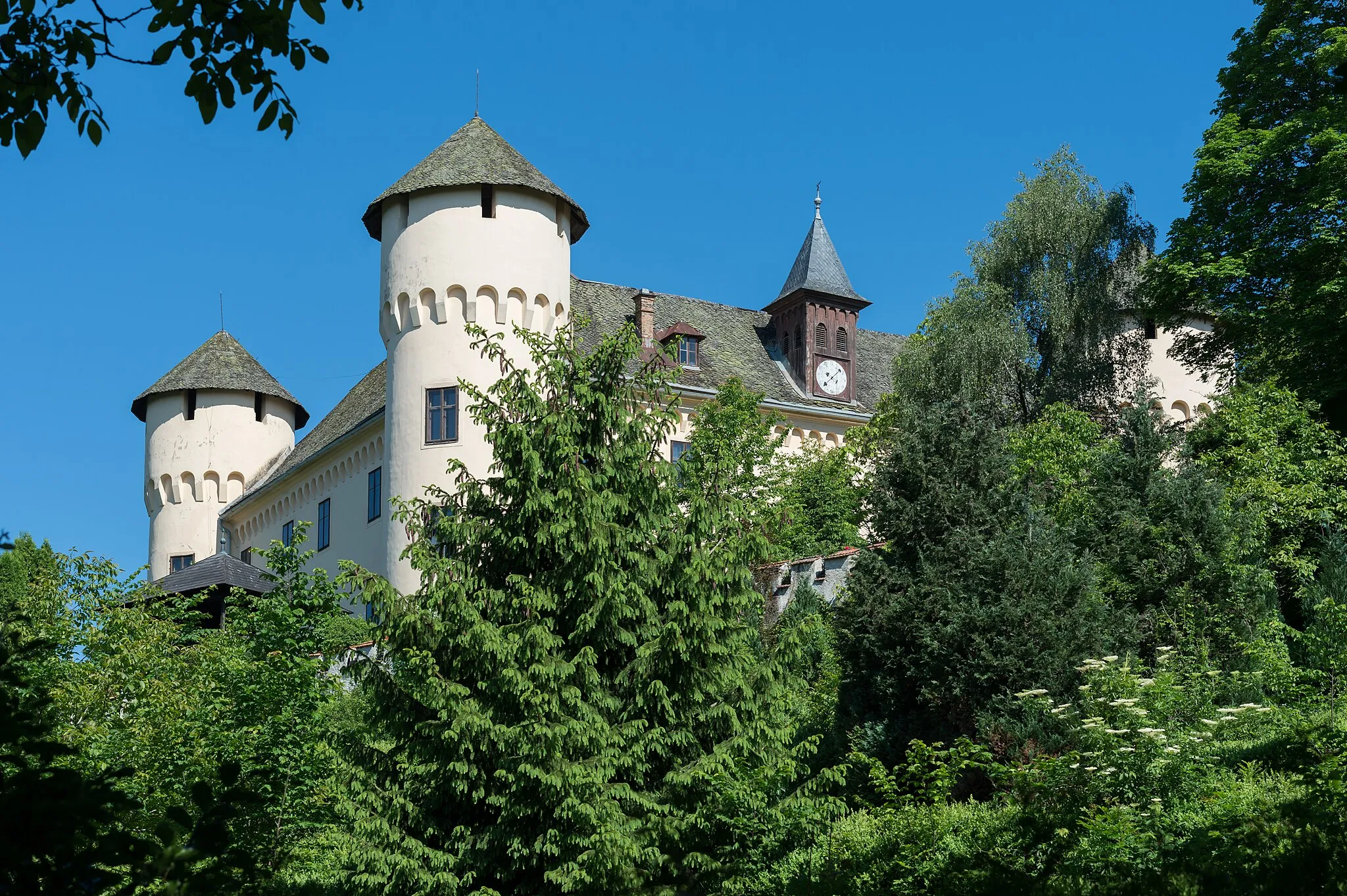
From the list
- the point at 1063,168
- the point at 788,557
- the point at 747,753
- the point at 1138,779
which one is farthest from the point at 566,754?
the point at 1063,168

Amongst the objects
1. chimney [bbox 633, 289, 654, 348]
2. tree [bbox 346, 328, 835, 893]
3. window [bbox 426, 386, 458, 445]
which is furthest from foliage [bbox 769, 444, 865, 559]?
→ tree [bbox 346, 328, 835, 893]

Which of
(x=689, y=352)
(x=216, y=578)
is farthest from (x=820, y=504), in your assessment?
(x=216, y=578)

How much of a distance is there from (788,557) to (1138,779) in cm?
1666

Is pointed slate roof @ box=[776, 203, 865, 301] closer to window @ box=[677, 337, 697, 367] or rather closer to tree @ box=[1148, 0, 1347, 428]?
window @ box=[677, 337, 697, 367]

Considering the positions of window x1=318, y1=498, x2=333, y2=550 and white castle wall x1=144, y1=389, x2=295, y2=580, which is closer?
window x1=318, y1=498, x2=333, y2=550

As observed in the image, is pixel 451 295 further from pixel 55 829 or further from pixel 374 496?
pixel 55 829

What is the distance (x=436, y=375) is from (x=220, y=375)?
16812mm

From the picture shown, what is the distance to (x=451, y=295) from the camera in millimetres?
35844

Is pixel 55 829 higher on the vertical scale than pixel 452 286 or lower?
lower

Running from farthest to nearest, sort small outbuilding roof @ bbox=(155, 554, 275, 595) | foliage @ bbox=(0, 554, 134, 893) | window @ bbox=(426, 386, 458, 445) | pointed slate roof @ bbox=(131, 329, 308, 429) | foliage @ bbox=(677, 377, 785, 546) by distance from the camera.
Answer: pointed slate roof @ bbox=(131, 329, 308, 429), window @ bbox=(426, 386, 458, 445), foliage @ bbox=(677, 377, 785, 546), small outbuilding roof @ bbox=(155, 554, 275, 595), foliage @ bbox=(0, 554, 134, 893)

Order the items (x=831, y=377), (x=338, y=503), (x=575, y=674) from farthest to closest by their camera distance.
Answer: (x=831, y=377)
(x=338, y=503)
(x=575, y=674)

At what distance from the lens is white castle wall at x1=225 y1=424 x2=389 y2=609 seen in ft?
128

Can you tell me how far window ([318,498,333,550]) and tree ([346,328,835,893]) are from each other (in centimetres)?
2409

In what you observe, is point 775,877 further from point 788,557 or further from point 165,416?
point 165,416
